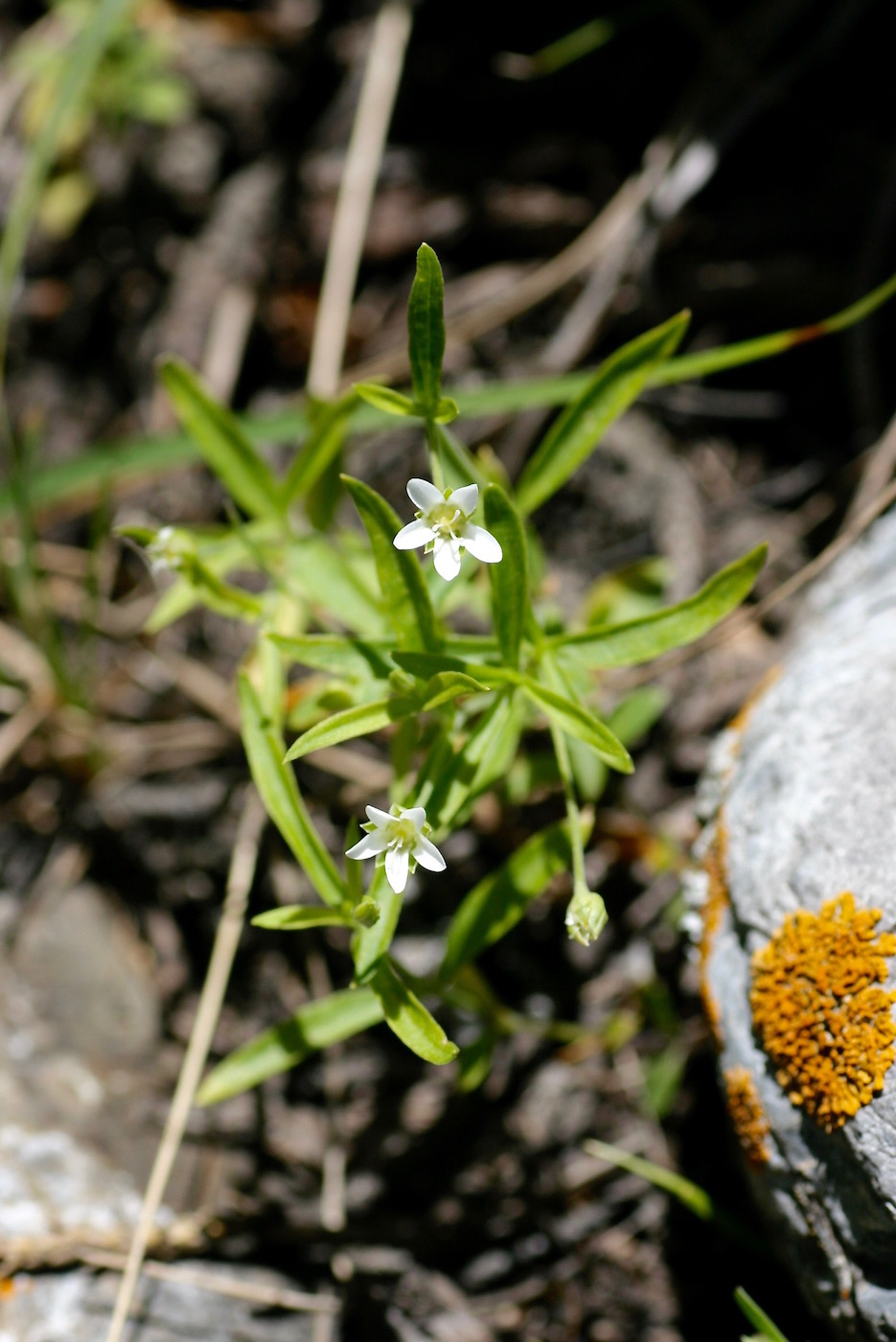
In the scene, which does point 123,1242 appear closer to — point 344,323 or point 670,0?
point 344,323

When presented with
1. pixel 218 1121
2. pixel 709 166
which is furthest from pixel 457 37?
pixel 218 1121

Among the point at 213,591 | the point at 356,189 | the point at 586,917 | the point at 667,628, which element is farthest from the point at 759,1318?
the point at 356,189

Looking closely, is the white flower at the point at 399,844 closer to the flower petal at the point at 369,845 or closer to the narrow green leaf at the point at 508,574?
the flower petal at the point at 369,845

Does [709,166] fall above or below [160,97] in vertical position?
below

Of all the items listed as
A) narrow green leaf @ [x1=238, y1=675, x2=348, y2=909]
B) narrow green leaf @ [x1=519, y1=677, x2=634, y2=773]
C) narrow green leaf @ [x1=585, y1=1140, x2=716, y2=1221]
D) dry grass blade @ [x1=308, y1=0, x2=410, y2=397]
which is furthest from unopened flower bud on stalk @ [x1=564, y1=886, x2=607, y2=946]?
dry grass blade @ [x1=308, y1=0, x2=410, y2=397]

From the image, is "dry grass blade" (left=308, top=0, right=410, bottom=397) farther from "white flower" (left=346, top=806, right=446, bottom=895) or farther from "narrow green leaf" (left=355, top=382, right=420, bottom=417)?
"white flower" (left=346, top=806, right=446, bottom=895)

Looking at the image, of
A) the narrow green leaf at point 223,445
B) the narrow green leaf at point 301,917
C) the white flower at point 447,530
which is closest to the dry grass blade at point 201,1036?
the narrow green leaf at point 301,917
